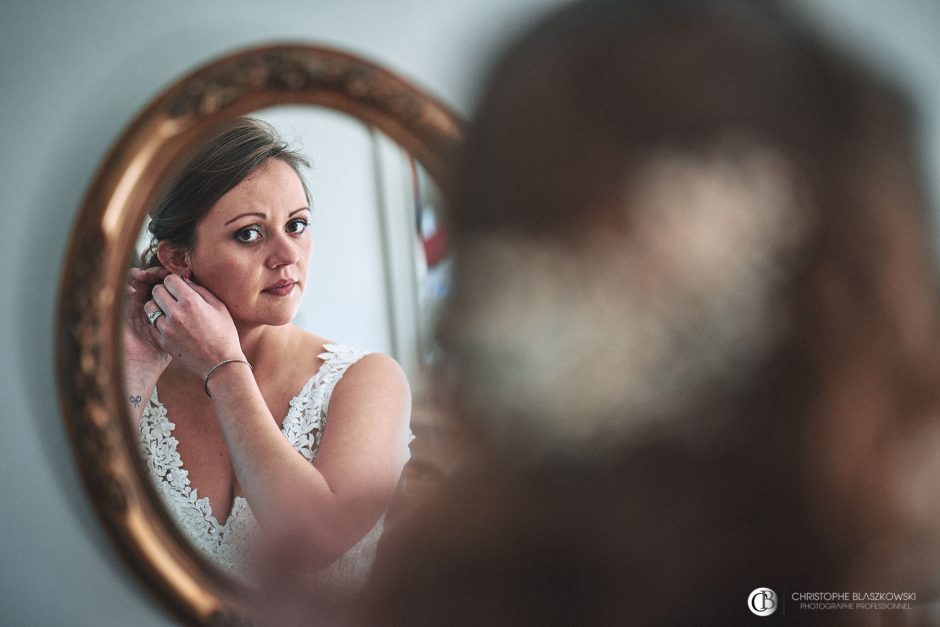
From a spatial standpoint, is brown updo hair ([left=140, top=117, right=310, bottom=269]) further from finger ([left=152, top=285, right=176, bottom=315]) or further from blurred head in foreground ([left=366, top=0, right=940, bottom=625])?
blurred head in foreground ([left=366, top=0, right=940, bottom=625])

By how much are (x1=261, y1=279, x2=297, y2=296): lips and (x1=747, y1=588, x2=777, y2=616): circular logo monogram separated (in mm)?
661

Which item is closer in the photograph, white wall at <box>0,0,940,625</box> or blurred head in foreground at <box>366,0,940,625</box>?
blurred head in foreground at <box>366,0,940,625</box>

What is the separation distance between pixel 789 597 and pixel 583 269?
0.07 metres

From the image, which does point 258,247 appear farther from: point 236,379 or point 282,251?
point 236,379

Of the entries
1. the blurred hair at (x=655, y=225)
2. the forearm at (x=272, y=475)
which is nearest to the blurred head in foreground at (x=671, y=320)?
the blurred hair at (x=655, y=225)

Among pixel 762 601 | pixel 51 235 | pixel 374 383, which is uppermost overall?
pixel 51 235

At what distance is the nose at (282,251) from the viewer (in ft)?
2.43

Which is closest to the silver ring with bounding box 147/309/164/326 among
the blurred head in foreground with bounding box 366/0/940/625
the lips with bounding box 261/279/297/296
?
the lips with bounding box 261/279/297/296

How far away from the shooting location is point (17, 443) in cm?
76

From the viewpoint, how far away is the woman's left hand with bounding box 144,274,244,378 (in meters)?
0.73

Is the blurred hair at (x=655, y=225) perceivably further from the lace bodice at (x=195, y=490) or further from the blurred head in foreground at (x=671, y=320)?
the lace bodice at (x=195, y=490)

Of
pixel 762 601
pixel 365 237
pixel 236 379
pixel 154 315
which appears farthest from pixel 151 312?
pixel 762 601

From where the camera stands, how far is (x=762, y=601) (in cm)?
14

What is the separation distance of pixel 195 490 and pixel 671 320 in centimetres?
72
